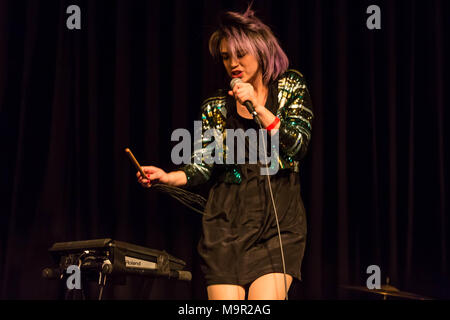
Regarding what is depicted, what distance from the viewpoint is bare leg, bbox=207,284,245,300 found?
4.71 ft

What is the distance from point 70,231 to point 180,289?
1.87 feet

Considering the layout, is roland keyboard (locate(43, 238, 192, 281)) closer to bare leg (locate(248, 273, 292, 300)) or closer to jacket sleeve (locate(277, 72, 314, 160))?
bare leg (locate(248, 273, 292, 300))

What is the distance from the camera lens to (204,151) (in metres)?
1.66

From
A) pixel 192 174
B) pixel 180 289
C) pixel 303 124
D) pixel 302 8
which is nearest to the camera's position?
pixel 303 124

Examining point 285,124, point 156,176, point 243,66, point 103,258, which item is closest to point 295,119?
point 285,124

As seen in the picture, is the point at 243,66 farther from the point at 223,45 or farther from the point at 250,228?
the point at 250,228

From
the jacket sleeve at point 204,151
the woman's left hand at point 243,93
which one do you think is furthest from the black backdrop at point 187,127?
the woman's left hand at point 243,93

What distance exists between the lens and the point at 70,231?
2270mm

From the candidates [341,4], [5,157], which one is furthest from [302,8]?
[5,157]

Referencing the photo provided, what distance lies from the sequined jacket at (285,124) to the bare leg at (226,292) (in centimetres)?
32

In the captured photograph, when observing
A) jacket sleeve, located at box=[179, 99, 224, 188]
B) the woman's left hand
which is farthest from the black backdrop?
the woman's left hand

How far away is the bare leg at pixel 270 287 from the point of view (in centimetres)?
140

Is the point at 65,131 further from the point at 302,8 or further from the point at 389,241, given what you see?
the point at 389,241

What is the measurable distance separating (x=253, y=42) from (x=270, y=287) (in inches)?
29.8
